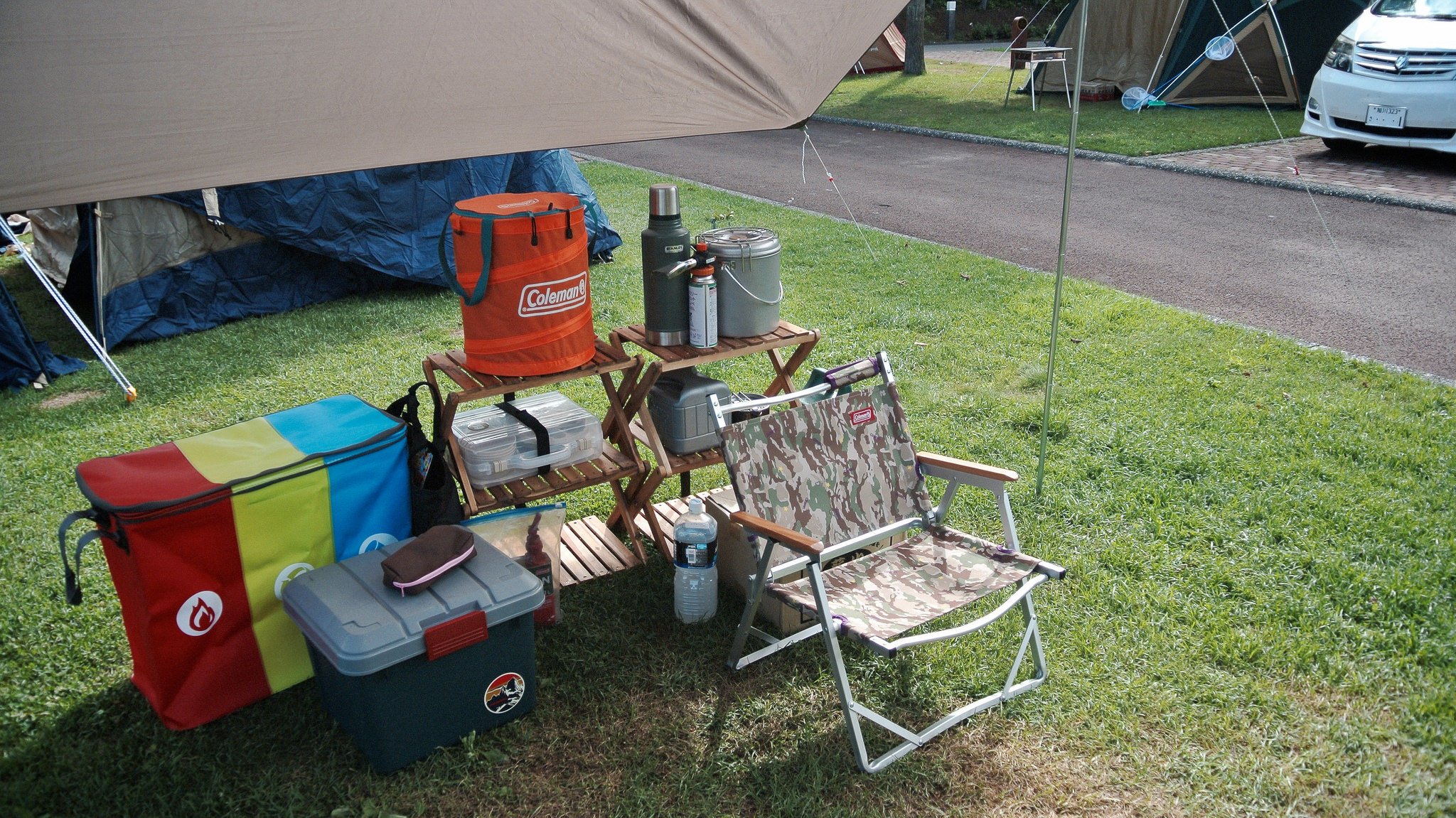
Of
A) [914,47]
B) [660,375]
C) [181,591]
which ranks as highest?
[914,47]

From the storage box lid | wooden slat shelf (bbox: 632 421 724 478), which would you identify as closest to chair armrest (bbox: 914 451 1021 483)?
wooden slat shelf (bbox: 632 421 724 478)

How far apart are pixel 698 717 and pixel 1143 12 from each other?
14774 mm

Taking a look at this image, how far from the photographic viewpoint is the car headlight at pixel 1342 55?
958 cm

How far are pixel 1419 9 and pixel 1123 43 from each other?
584 centimetres

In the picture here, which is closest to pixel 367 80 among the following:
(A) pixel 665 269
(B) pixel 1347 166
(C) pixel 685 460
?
(A) pixel 665 269

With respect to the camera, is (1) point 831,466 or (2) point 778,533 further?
(1) point 831,466

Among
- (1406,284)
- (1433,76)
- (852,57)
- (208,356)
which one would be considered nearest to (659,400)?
(852,57)

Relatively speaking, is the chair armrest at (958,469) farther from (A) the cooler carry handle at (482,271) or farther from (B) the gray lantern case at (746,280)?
(A) the cooler carry handle at (482,271)

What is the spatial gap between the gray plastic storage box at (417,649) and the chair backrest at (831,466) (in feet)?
2.60

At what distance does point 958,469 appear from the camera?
3.39 m

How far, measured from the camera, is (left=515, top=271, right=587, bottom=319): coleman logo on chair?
332cm

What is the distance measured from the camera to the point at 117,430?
505 cm

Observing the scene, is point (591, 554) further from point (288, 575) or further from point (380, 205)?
point (380, 205)

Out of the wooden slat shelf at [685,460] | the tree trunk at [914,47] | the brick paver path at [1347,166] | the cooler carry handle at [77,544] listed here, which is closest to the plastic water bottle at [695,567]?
the wooden slat shelf at [685,460]
